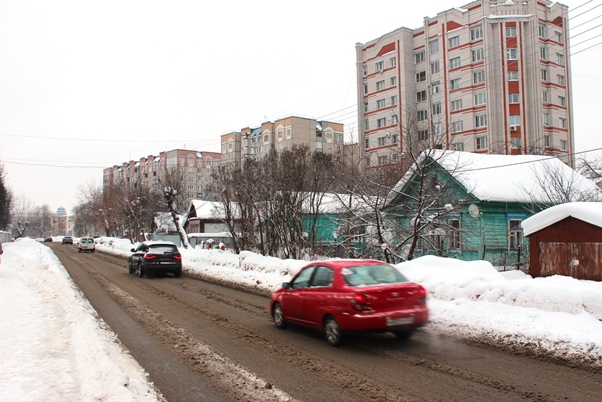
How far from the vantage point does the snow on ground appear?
581cm

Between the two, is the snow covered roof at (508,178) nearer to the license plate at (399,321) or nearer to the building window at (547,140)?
the license plate at (399,321)

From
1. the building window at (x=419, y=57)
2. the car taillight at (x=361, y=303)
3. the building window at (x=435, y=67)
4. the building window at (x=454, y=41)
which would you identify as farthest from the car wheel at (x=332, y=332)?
the building window at (x=419, y=57)

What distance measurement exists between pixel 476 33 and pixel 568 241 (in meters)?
46.8

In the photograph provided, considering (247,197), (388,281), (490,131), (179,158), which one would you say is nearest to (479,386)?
(388,281)

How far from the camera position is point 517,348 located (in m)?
7.50

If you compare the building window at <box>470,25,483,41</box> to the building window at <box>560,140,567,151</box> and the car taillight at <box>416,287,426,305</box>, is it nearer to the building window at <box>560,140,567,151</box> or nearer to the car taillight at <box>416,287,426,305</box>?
the building window at <box>560,140,567,151</box>

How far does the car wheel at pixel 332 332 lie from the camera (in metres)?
7.84

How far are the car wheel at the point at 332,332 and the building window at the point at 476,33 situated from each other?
177 ft

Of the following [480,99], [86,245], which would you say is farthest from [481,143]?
[86,245]

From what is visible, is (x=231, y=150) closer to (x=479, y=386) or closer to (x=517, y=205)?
(x=517, y=205)

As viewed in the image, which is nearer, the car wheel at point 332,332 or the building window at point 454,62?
the car wheel at point 332,332

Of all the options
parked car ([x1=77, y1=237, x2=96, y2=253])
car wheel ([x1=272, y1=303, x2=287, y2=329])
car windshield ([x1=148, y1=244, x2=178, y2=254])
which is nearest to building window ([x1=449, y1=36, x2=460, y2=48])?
car windshield ([x1=148, y1=244, x2=178, y2=254])

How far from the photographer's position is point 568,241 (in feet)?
46.2

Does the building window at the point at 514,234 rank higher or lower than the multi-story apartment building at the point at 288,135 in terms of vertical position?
lower
